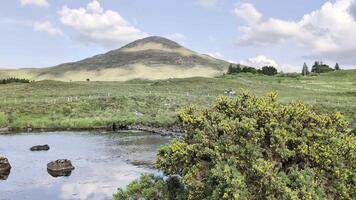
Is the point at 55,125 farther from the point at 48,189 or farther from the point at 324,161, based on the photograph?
the point at 324,161

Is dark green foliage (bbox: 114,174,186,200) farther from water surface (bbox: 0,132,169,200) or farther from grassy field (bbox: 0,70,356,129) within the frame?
grassy field (bbox: 0,70,356,129)

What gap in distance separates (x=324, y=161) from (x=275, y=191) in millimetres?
2887

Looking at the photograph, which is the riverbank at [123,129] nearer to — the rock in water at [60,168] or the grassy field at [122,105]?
the grassy field at [122,105]

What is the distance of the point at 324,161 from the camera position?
70.1 ft

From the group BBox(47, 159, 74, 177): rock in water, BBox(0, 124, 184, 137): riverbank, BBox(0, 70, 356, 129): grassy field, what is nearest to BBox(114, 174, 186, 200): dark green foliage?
BBox(47, 159, 74, 177): rock in water

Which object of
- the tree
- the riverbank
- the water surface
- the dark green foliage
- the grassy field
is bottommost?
the riverbank

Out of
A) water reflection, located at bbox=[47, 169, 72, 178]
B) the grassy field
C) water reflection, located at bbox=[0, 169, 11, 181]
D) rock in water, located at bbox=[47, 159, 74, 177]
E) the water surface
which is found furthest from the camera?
the grassy field

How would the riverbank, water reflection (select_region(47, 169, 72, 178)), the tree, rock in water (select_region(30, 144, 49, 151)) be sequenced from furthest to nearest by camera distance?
the riverbank, rock in water (select_region(30, 144, 49, 151)), water reflection (select_region(47, 169, 72, 178)), the tree

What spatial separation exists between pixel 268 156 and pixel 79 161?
130ft

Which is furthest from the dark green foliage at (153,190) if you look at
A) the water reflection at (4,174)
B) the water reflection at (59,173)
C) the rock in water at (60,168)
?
the water reflection at (4,174)

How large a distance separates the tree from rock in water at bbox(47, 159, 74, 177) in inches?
1124

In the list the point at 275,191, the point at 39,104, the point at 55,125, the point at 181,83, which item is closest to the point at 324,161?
the point at 275,191

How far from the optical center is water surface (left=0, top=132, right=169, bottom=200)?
42.8 meters

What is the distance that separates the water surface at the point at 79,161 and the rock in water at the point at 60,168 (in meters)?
0.64
